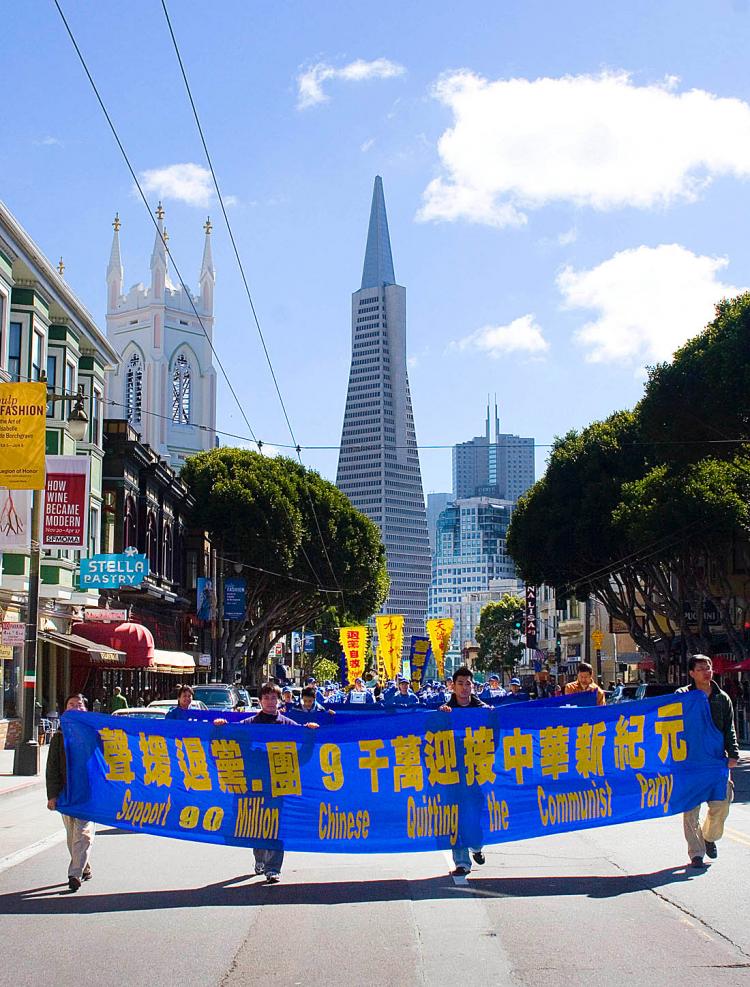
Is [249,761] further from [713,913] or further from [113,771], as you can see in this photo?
[713,913]

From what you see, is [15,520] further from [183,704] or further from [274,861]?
[274,861]

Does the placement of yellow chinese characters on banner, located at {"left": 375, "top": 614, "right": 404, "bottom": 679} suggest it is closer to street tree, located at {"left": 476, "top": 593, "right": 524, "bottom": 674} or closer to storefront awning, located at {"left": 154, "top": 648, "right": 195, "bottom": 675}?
storefront awning, located at {"left": 154, "top": 648, "right": 195, "bottom": 675}

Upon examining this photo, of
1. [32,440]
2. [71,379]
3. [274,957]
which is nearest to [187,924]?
[274,957]

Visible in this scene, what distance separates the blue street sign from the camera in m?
33.7

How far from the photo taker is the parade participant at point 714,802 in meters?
10.6

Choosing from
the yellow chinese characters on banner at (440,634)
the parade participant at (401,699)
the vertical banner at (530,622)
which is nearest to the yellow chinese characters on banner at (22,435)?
the parade participant at (401,699)

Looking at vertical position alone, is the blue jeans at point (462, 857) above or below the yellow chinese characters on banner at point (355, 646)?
below

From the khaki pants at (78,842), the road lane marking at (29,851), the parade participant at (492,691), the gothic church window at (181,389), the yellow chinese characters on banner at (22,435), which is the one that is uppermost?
the gothic church window at (181,389)

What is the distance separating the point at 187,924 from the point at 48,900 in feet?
5.68

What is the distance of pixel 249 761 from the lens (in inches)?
422

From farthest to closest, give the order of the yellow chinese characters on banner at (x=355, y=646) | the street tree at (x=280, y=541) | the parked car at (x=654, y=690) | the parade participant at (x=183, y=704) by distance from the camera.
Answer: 1. the street tree at (x=280, y=541)
2. the yellow chinese characters on banner at (x=355, y=646)
3. the parked car at (x=654, y=690)
4. the parade participant at (x=183, y=704)

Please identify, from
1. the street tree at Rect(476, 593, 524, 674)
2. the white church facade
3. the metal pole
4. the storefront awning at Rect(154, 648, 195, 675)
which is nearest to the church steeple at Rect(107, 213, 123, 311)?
the white church facade

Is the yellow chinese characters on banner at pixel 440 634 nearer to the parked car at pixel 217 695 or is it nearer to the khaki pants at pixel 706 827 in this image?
the parked car at pixel 217 695

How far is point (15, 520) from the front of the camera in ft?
82.9
